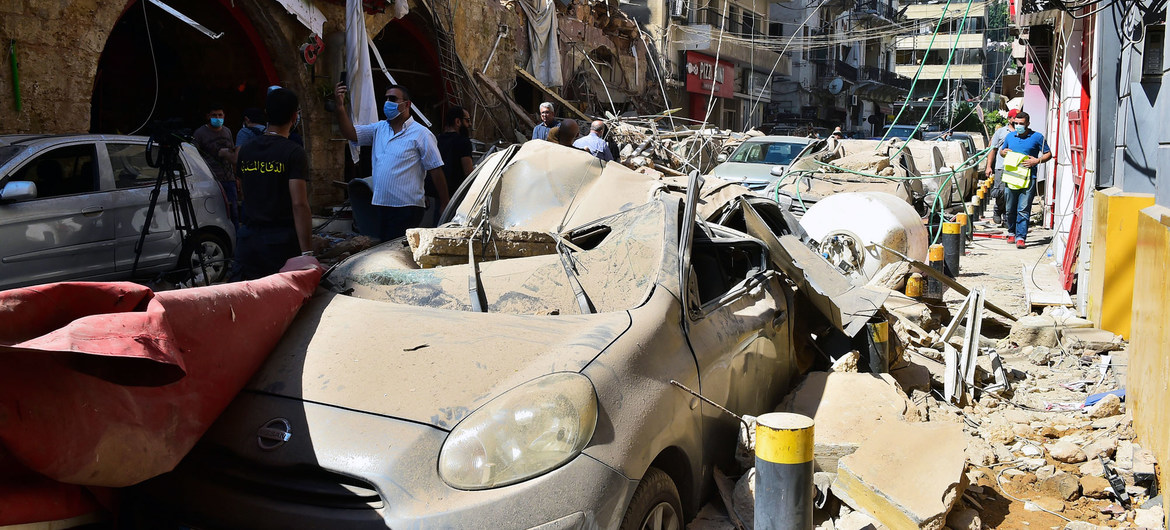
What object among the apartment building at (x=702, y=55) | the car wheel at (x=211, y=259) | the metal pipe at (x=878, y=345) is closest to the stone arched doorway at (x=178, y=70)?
the car wheel at (x=211, y=259)

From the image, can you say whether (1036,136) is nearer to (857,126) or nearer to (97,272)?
(97,272)

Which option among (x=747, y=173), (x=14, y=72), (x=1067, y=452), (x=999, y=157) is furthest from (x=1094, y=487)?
(x=999, y=157)

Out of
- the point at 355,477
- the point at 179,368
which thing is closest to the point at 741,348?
the point at 355,477

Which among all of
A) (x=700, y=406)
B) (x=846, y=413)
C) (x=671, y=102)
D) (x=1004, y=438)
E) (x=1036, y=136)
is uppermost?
(x=671, y=102)

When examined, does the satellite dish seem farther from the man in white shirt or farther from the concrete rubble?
the man in white shirt

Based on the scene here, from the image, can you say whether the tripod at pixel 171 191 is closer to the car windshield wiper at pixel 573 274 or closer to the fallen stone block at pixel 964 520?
the car windshield wiper at pixel 573 274

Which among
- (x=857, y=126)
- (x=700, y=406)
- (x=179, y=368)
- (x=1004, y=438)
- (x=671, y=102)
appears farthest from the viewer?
(x=857, y=126)

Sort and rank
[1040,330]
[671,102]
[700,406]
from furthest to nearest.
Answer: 1. [671,102]
2. [1040,330]
3. [700,406]

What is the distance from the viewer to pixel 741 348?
12.2 feet

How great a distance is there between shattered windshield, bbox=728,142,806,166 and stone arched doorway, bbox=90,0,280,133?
763 centimetres

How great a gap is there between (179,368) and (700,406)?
1776mm

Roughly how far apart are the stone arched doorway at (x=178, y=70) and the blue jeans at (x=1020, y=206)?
442 inches

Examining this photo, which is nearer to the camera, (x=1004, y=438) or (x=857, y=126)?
(x=1004, y=438)

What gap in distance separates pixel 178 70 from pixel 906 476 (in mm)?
14187
